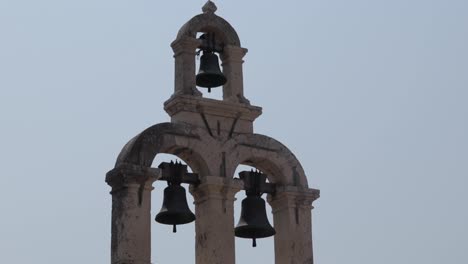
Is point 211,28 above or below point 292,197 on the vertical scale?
above

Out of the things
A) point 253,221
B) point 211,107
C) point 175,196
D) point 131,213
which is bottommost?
point 131,213

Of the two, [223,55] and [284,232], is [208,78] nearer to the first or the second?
[223,55]

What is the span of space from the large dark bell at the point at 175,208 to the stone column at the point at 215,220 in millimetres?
255

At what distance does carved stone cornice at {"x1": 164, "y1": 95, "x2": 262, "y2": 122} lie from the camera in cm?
1933

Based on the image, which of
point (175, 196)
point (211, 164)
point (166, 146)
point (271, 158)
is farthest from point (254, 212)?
point (166, 146)

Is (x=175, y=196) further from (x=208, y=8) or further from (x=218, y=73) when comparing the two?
(x=208, y=8)

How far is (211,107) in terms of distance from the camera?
1956 centimetres

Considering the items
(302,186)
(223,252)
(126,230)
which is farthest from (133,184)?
(302,186)

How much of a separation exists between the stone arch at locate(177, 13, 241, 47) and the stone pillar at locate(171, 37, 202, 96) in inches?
4.8

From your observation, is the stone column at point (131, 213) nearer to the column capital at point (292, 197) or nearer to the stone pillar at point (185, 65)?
the stone pillar at point (185, 65)

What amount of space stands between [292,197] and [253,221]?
0.78m

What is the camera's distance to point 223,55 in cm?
2050

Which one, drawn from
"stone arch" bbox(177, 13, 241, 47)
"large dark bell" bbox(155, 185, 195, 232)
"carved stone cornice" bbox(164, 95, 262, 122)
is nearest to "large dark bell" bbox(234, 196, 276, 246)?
"large dark bell" bbox(155, 185, 195, 232)

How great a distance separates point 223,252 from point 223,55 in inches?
141
